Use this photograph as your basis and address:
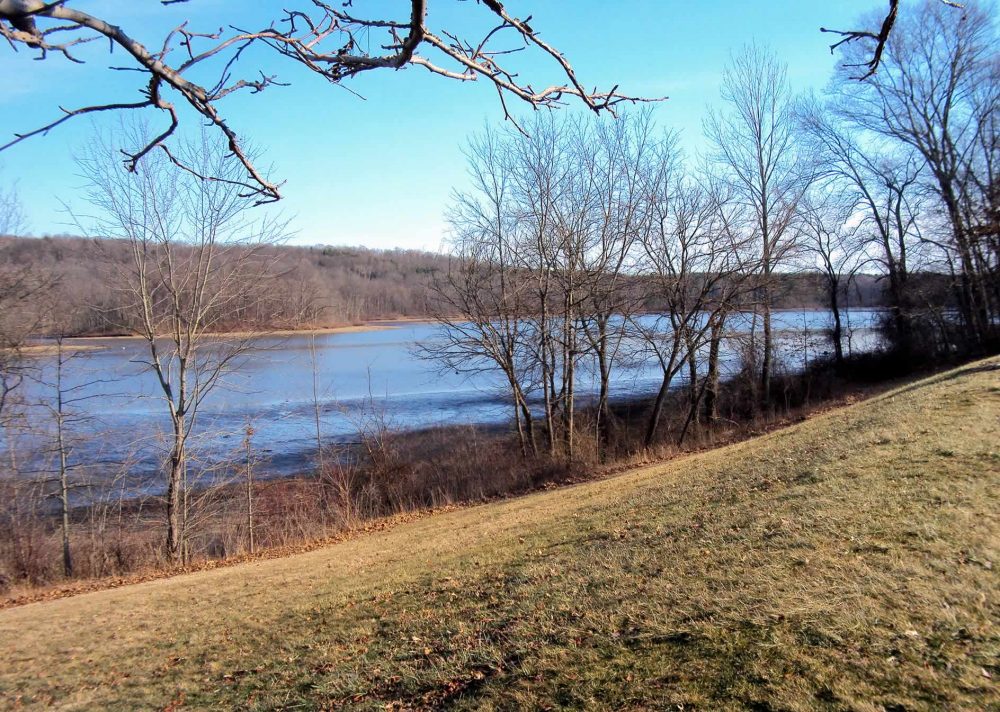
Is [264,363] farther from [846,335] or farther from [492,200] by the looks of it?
[846,335]

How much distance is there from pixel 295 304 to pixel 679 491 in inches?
451

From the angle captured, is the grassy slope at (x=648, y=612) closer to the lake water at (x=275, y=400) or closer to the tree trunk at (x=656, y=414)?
the lake water at (x=275, y=400)

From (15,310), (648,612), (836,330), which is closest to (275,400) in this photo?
(15,310)

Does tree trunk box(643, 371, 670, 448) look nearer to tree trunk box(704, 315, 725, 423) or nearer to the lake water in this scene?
tree trunk box(704, 315, 725, 423)

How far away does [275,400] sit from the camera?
28172mm

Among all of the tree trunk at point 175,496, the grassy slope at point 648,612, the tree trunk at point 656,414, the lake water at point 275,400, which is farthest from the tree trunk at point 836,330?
the tree trunk at point 175,496

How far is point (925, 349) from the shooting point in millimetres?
29766

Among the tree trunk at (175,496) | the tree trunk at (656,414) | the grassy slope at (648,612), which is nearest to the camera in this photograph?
the grassy slope at (648,612)

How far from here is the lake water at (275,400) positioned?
16.5 metres

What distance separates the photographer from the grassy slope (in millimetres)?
3232

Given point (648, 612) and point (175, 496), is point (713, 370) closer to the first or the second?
point (175, 496)

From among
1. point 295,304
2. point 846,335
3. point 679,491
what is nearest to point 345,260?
point 846,335

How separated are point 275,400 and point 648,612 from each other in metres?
26.3

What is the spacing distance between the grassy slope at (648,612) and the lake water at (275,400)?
836cm
